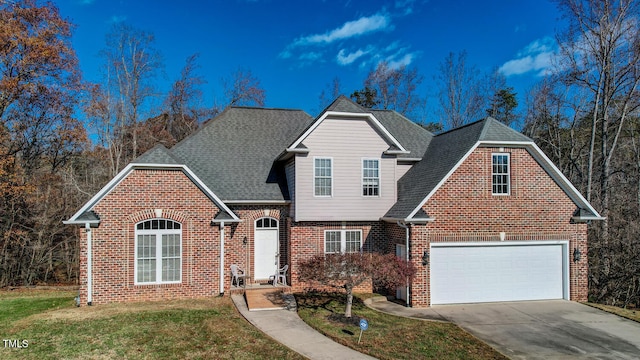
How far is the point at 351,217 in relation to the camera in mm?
15234

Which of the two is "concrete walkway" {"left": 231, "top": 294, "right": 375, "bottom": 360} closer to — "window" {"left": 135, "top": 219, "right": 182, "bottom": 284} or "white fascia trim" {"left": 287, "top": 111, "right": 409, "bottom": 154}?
"window" {"left": 135, "top": 219, "right": 182, "bottom": 284}

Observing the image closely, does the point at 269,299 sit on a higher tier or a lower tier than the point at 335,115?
lower

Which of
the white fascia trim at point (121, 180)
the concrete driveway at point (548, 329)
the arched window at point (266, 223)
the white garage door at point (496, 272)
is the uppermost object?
the white fascia trim at point (121, 180)

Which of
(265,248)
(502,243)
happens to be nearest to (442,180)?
(502,243)

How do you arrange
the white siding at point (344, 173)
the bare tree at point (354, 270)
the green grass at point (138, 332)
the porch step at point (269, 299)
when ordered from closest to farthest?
the green grass at point (138, 332) → the bare tree at point (354, 270) → the porch step at point (269, 299) → the white siding at point (344, 173)

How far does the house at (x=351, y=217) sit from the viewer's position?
13.2 m

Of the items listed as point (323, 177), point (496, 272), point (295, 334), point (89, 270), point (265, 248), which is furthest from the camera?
point (265, 248)

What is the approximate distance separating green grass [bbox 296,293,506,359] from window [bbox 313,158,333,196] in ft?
13.8

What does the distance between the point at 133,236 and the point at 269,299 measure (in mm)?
4915

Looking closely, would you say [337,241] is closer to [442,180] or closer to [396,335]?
[442,180]

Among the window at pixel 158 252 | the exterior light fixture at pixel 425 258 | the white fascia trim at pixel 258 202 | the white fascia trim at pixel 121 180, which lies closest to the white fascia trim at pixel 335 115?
the white fascia trim at pixel 258 202

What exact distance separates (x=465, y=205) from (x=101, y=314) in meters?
12.0

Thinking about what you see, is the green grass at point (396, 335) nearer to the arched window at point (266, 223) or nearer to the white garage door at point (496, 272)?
the white garage door at point (496, 272)

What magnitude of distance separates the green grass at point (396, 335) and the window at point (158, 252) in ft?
14.7
